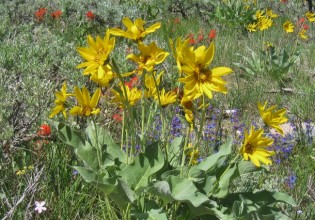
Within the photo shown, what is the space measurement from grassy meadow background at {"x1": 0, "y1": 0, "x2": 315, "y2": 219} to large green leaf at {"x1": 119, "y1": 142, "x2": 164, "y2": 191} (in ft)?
0.90

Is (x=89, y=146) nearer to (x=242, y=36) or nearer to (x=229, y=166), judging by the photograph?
(x=229, y=166)

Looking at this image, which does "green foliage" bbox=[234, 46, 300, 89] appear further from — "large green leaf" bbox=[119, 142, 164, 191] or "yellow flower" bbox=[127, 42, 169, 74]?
"yellow flower" bbox=[127, 42, 169, 74]

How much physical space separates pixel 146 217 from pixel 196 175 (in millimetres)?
287

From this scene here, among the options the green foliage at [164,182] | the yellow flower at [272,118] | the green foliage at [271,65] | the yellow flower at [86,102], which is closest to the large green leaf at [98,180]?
the green foliage at [164,182]

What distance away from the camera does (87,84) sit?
441 cm

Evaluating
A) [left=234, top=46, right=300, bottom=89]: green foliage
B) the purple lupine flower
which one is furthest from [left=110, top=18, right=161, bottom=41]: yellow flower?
[left=234, top=46, right=300, bottom=89]: green foliage

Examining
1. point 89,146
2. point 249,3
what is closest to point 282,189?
point 89,146

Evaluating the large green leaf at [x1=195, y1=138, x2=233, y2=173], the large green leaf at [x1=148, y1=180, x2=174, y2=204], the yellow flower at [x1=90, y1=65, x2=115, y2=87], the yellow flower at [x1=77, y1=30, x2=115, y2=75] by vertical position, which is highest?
the yellow flower at [x1=77, y1=30, x2=115, y2=75]

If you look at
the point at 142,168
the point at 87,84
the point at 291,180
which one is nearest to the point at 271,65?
the point at 87,84

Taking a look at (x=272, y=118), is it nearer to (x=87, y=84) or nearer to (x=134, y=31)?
(x=134, y=31)

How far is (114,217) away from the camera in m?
2.66

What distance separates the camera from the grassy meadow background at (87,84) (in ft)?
9.58

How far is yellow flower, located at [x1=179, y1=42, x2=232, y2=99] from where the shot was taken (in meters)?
2.14

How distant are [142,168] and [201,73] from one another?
566 millimetres
